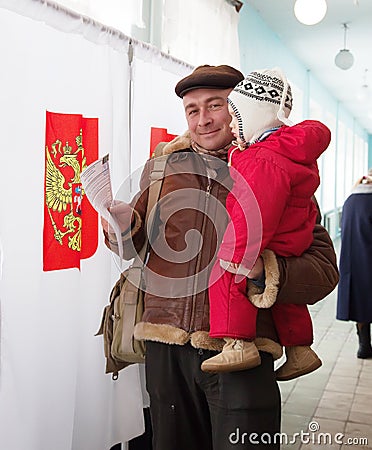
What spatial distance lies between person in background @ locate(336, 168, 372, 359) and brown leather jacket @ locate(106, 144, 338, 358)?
300cm

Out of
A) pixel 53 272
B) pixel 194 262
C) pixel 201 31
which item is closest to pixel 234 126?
pixel 194 262

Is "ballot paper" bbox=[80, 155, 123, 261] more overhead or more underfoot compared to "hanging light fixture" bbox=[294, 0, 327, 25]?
more underfoot

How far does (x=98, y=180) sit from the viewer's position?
171 cm

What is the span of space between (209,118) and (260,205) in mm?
387

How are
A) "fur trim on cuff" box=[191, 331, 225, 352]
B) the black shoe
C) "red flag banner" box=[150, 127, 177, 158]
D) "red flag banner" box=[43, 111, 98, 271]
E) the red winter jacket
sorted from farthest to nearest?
the black shoe < "red flag banner" box=[150, 127, 177, 158] < "red flag banner" box=[43, 111, 98, 271] < "fur trim on cuff" box=[191, 331, 225, 352] < the red winter jacket

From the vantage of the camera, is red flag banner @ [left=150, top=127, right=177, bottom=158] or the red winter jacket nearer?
the red winter jacket

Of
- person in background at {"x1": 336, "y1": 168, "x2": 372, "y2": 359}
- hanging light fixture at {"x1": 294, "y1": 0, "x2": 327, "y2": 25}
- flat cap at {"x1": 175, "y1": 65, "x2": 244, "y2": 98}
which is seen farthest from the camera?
person in background at {"x1": 336, "y1": 168, "x2": 372, "y2": 359}

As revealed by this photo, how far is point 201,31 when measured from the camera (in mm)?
3736

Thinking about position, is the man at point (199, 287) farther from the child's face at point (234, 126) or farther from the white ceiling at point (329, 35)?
the white ceiling at point (329, 35)

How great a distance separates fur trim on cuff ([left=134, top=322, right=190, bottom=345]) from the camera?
178cm

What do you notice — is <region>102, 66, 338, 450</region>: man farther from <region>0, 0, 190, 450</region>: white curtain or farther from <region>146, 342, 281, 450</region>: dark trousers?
Result: <region>0, 0, 190, 450</region>: white curtain

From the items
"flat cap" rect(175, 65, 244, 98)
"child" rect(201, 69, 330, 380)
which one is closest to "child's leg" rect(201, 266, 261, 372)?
"child" rect(201, 69, 330, 380)

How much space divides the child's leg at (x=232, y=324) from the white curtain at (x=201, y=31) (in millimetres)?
1975

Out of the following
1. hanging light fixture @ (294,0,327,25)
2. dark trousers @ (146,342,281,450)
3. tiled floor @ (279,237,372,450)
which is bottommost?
tiled floor @ (279,237,372,450)
